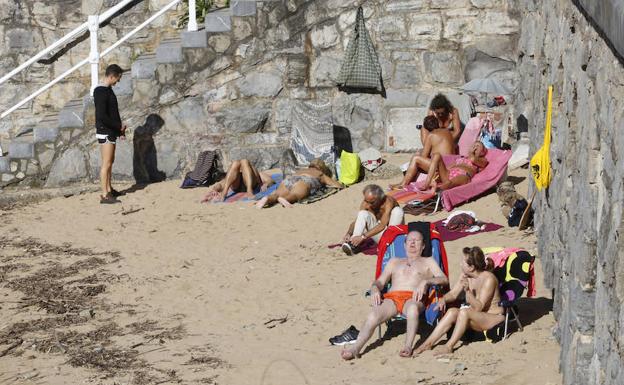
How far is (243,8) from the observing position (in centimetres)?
1358

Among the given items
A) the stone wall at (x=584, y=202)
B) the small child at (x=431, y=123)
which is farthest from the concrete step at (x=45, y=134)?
the stone wall at (x=584, y=202)

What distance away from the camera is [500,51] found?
1303 centimetres

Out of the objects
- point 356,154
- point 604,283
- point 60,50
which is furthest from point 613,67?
point 60,50

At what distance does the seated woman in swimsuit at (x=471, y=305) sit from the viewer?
25.2 feet

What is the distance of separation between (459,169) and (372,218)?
5.47ft

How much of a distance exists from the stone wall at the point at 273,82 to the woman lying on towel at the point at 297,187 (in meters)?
0.98

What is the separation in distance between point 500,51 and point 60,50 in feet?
17.6

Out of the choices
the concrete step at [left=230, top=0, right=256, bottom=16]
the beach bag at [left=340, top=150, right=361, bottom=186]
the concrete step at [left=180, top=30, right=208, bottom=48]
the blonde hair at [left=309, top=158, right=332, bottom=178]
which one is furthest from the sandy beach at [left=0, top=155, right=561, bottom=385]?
the concrete step at [left=230, top=0, right=256, bottom=16]

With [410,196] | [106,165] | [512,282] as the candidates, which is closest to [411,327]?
[512,282]

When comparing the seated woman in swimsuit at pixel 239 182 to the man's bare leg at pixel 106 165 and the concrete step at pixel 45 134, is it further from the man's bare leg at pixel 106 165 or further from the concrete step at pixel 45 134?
the concrete step at pixel 45 134

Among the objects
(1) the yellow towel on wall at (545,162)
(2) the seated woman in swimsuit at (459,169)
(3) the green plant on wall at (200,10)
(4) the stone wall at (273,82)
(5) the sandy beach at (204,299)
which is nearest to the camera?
(5) the sandy beach at (204,299)

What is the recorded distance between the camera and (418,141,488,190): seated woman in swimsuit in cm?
1170

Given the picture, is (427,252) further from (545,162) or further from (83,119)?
(83,119)

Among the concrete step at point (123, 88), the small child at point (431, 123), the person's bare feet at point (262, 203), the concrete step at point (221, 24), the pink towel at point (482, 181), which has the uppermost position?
the concrete step at point (221, 24)
